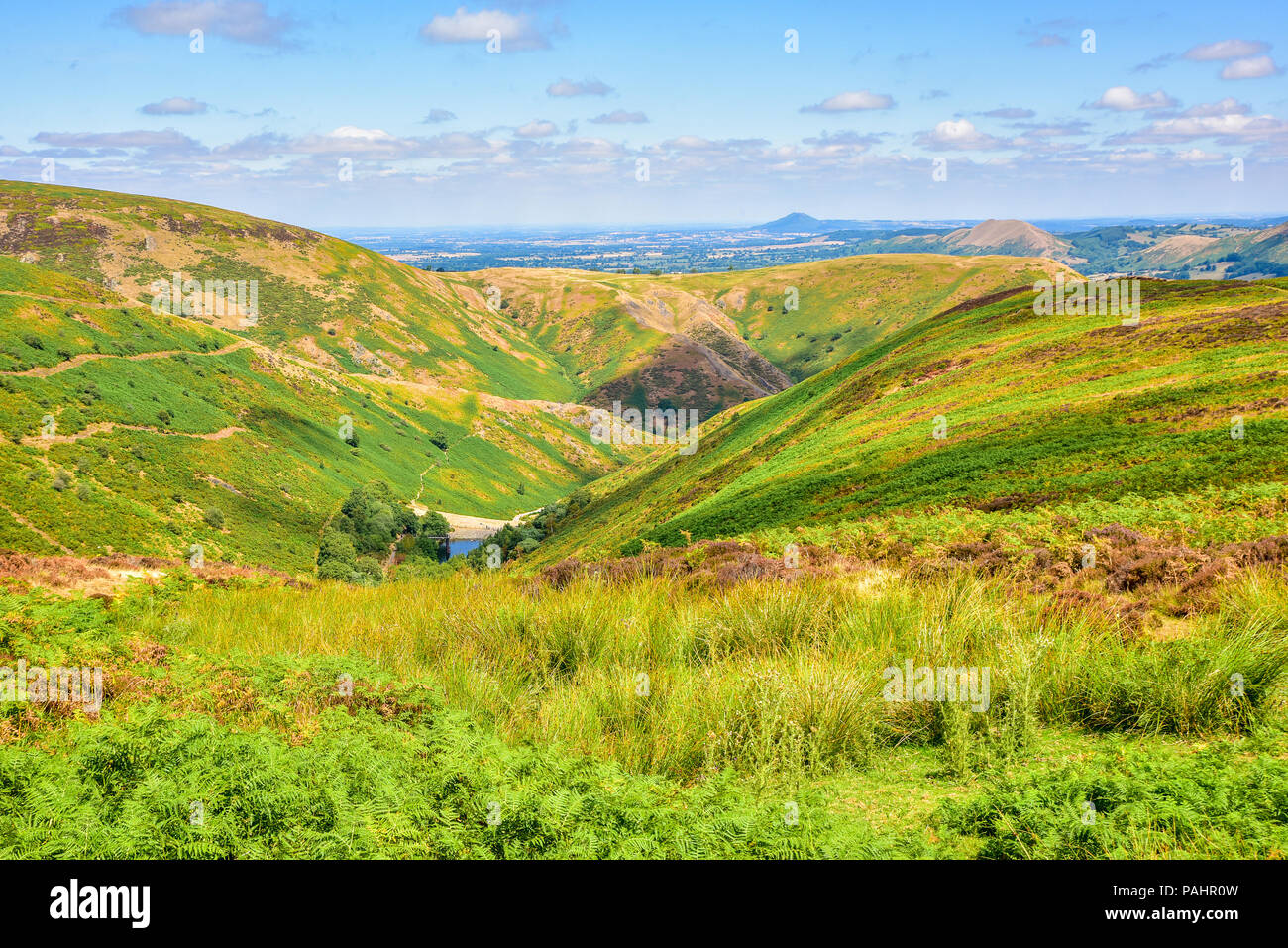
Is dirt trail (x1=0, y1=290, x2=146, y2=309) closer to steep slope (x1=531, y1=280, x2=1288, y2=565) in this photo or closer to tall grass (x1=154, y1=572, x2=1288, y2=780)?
steep slope (x1=531, y1=280, x2=1288, y2=565)

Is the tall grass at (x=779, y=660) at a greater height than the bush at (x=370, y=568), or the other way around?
the tall grass at (x=779, y=660)

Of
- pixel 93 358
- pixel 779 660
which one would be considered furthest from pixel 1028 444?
pixel 93 358

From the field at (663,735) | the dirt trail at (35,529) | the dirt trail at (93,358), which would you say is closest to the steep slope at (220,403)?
the dirt trail at (35,529)

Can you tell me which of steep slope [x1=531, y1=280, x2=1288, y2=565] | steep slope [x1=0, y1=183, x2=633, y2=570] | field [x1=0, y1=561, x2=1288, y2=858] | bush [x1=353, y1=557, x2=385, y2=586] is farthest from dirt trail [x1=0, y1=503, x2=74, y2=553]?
field [x1=0, y1=561, x2=1288, y2=858]

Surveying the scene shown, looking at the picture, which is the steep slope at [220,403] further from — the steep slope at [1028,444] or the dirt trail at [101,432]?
the steep slope at [1028,444]
